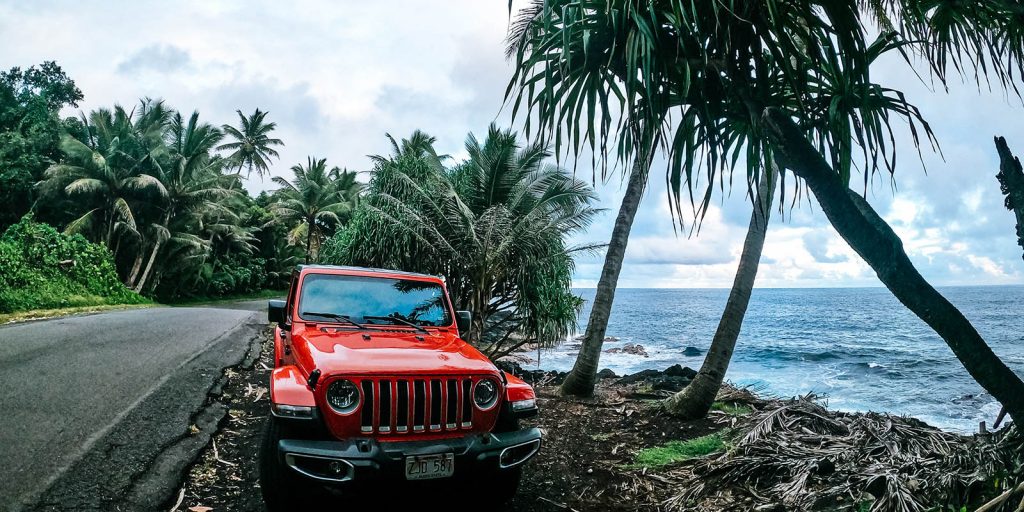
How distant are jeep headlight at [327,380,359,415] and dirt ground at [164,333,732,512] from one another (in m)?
0.77

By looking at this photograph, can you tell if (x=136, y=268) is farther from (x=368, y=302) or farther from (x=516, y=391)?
(x=516, y=391)

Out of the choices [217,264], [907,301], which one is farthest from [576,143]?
[217,264]

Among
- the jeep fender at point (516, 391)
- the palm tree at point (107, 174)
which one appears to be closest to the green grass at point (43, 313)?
the palm tree at point (107, 174)

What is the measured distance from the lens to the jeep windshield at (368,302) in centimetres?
499

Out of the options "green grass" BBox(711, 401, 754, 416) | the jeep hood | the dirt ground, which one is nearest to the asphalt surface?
the dirt ground

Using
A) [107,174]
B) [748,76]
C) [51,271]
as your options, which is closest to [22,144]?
[107,174]

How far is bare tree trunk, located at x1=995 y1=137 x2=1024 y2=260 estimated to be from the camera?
338cm

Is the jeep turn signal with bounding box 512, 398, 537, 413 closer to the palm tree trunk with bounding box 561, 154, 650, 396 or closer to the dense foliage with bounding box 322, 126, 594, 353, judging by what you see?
the palm tree trunk with bounding box 561, 154, 650, 396

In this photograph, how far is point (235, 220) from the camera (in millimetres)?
36500

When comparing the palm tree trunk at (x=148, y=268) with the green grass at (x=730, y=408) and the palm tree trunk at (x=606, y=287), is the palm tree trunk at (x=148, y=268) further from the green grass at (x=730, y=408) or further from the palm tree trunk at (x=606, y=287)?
the green grass at (x=730, y=408)

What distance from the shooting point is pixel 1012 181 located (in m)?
3.40

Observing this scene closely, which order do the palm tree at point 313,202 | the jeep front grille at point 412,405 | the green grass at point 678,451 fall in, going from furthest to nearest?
the palm tree at point 313,202 < the green grass at point 678,451 < the jeep front grille at point 412,405

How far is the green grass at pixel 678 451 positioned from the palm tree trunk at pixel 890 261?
8.48 feet

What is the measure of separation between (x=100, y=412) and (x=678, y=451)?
233 inches
